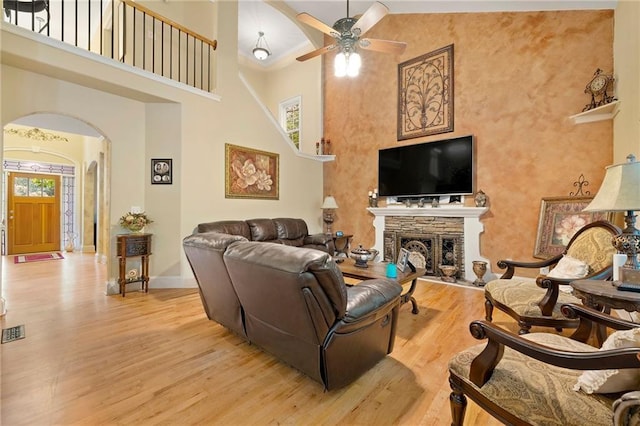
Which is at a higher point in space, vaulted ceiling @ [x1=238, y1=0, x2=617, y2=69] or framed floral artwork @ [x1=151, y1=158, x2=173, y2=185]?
vaulted ceiling @ [x1=238, y1=0, x2=617, y2=69]

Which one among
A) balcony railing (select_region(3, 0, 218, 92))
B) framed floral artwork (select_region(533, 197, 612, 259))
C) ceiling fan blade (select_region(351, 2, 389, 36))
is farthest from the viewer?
balcony railing (select_region(3, 0, 218, 92))

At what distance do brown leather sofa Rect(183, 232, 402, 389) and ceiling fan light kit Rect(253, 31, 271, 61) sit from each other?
5.45m

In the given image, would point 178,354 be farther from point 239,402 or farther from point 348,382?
point 348,382

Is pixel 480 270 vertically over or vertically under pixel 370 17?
under

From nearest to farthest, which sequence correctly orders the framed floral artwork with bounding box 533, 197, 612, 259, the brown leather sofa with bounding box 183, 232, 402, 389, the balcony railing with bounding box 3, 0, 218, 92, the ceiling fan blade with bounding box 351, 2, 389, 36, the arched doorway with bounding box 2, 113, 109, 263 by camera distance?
the brown leather sofa with bounding box 183, 232, 402, 389 → the ceiling fan blade with bounding box 351, 2, 389, 36 → the framed floral artwork with bounding box 533, 197, 612, 259 → the balcony railing with bounding box 3, 0, 218, 92 → the arched doorway with bounding box 2, 113, 109, 263

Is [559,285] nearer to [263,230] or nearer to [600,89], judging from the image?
[600,89]

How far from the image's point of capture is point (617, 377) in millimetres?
968

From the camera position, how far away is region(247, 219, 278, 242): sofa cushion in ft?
15.3

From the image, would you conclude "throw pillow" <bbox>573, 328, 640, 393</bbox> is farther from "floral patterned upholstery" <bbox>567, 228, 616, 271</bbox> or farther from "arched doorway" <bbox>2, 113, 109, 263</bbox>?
"arched doorway" <bbox>2, 113, 109, 263</bbox>

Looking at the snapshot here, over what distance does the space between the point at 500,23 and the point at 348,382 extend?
5330 mm

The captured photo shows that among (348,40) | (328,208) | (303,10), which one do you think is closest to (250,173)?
(328,208)

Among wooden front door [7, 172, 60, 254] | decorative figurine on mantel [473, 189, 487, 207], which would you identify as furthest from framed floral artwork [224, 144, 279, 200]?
wooden front door [7, 172, 60, 254]

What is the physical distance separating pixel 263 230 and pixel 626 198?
422 centimetres

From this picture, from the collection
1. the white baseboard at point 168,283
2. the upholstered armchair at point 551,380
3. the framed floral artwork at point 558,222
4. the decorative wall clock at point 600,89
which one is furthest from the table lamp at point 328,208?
the upholstered armchair at point 551,380
